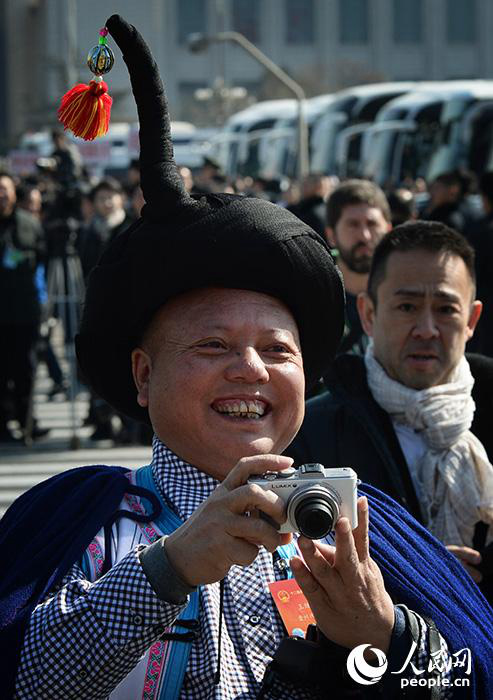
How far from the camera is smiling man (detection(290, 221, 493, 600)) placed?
3955 mm

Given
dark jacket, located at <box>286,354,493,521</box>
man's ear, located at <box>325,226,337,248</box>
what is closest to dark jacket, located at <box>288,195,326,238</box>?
man's ear, located at <box>325,226,337,248</box>

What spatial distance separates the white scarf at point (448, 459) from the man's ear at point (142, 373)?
1.25 meters

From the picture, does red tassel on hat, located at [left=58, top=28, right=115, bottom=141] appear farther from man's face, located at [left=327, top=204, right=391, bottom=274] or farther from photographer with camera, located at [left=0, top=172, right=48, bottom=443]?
photographer with camera, located at [left=0, top=172, right=48, bottom=443]

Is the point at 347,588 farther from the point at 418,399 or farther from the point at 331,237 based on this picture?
the point at 331,237

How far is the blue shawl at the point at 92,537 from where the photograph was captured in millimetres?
2734

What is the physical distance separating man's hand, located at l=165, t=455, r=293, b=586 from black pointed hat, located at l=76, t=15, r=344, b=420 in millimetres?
532

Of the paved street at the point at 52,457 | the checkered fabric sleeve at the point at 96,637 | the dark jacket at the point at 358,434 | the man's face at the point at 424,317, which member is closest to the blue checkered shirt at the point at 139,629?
the checkered fabric sleeve at the point at 96,637

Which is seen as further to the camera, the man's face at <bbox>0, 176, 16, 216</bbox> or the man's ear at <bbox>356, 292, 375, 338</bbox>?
the man's face at <bbox>0, 176, 16, 216</bbox>

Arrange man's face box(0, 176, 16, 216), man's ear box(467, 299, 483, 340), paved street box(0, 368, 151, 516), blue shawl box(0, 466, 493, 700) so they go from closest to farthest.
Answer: blue shawl box(0, 466, 493, 700) < man's ear box(467, 299, 483, 340) < paved street box(0, 368, 151, 516) < man's face box(0, 176, 16, 216)

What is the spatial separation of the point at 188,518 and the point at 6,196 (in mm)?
8782

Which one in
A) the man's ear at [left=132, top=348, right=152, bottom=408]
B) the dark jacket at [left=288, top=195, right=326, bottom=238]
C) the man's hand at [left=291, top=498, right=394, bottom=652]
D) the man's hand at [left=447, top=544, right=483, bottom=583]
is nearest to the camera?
the man's hand at [left=291, top=498, right=394, bottom=652]

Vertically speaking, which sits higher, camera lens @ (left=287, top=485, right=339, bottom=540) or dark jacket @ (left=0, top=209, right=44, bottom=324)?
camera lens @ (left=287, top=485, right=339, bottom=540)

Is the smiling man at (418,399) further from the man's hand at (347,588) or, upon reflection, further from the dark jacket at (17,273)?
the dark jacket at (17,273)

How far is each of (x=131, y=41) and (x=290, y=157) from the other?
107ft
